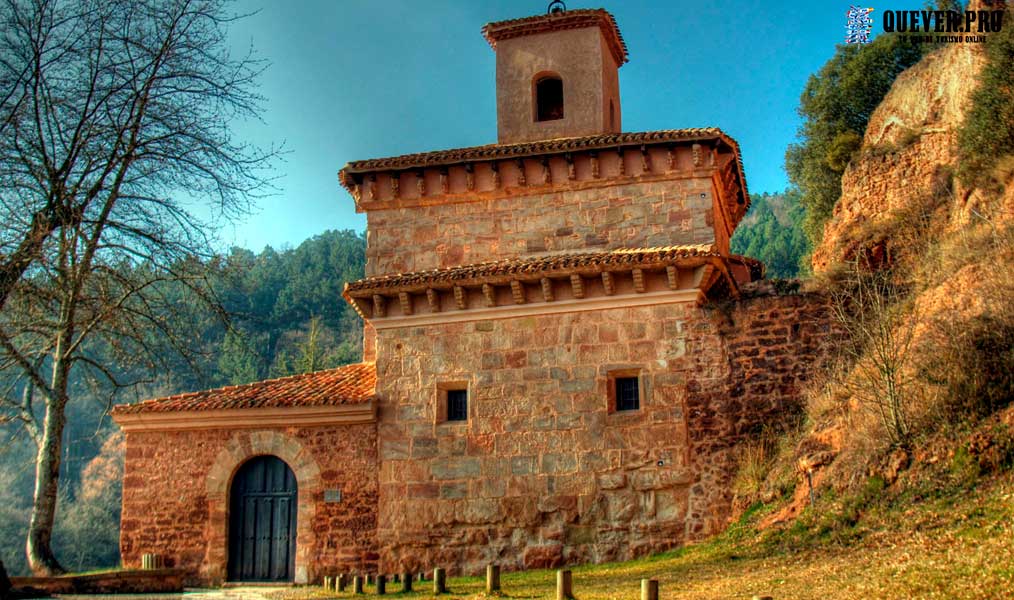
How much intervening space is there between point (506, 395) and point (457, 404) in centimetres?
92

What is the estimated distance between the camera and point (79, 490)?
56.0 metres

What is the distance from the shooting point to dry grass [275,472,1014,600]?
28.5ft

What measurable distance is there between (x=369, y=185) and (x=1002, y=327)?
10213mm

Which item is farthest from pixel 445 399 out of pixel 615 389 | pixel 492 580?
pixel 492 580

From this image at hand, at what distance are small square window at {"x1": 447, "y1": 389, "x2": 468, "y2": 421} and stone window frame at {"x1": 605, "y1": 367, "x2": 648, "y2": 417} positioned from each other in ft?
7.59

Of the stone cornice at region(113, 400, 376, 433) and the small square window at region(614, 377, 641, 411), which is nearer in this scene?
the small square window at region(614, 377, 641, 411)

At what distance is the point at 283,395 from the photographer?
1709cm

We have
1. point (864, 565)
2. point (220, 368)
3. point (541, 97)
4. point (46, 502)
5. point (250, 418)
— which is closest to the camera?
point (864, 565)

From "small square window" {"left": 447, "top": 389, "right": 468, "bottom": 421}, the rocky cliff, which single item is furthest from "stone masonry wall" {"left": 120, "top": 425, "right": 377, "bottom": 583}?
the rocky cliff

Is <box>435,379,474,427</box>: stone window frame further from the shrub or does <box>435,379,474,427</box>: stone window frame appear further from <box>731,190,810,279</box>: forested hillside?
<box>731,190,810,279</box>: forested hillside

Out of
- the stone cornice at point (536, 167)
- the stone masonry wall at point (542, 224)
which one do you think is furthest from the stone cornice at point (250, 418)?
the stone cornice at point (536, 167)

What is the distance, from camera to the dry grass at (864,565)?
342 inches

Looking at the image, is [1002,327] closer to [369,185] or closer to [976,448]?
[976,448]
